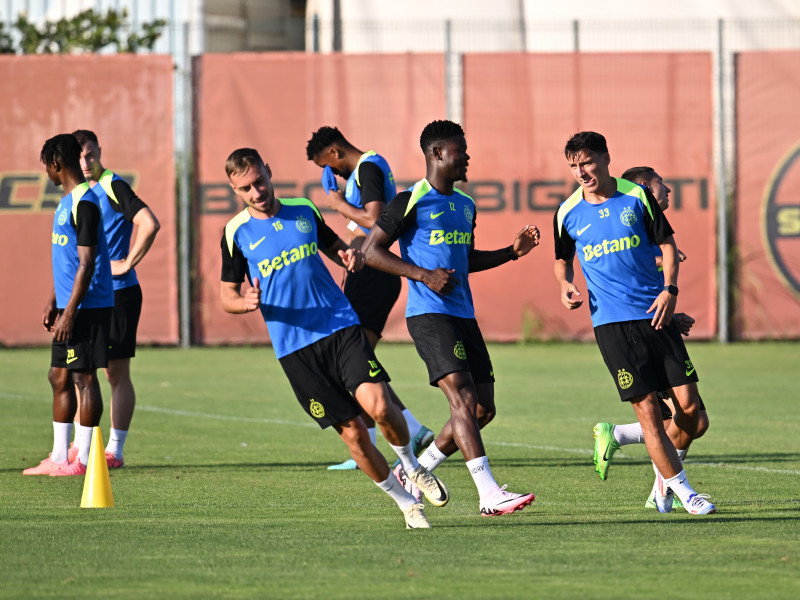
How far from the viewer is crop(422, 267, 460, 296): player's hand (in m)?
7.46

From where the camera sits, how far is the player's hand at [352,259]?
7.11 metres

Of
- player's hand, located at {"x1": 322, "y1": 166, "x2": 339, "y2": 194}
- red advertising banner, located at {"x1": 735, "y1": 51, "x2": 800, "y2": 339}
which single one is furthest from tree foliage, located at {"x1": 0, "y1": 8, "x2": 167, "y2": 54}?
player's hand, located at {"x1": 322, "y1": 166, "x2": 339, "y2": 194}

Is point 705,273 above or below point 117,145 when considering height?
below

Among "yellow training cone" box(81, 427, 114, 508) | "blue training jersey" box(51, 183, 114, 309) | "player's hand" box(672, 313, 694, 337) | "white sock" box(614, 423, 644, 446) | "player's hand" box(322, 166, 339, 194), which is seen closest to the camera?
"yellow training cone" box(81, 427, 114, 508)

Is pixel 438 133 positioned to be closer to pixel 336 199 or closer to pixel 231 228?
pixel 231 228

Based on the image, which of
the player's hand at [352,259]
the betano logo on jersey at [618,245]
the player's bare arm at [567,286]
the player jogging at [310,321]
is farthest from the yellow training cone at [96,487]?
the betano logo on jersey at [618,245]

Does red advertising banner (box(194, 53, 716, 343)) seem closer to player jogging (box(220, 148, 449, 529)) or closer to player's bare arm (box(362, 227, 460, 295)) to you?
player's bare arm (box(362, 227, 460, 295))

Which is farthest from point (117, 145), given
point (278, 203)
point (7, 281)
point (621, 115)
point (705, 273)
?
point (278, 203)

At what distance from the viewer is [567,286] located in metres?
7.91

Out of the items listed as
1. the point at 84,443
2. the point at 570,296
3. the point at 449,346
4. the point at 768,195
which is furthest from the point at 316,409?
the point at 768,195

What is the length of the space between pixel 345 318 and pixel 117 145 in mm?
14732

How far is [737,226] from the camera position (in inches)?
834

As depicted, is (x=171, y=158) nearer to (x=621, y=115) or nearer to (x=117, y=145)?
(x=117, y=145)

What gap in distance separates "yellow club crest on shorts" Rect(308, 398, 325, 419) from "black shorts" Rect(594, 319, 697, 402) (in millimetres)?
1622
